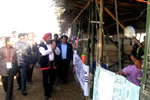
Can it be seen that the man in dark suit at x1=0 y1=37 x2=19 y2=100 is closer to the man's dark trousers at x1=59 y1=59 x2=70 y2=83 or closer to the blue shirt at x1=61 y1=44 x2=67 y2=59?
the blue shirt at x1=61 y1=44 x2=67 y2=59

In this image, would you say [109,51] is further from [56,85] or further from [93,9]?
[56,85]

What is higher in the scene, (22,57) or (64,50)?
(64,50)

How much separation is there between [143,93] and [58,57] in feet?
15.3

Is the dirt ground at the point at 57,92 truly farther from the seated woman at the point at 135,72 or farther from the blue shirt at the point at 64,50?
the seated woman at the point at 135,72

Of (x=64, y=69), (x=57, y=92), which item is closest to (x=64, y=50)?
(x=64, y=69)

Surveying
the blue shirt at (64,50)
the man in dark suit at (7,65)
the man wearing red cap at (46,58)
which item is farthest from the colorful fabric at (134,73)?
the blue shirt at (64,50)

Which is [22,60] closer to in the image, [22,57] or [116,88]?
[22,57]

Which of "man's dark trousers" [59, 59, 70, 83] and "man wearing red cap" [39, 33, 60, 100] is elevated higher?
"man wearing red cap" [39, 33, 60, 100]

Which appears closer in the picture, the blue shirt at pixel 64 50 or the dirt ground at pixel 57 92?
the dirt ground at pixel 57 92

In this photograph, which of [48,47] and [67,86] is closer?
[48,47]

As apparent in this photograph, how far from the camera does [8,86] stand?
4.46 meters

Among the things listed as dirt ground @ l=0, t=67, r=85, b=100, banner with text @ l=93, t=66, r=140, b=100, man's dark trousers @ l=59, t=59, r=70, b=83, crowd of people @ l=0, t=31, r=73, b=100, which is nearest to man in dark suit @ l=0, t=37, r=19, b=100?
crowd of people @ l=0, t=31, r=73, b=100

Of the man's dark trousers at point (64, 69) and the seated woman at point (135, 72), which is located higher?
the seated woman at point (135, 72)

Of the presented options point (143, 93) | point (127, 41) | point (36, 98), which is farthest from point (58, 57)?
point (143, 93)
